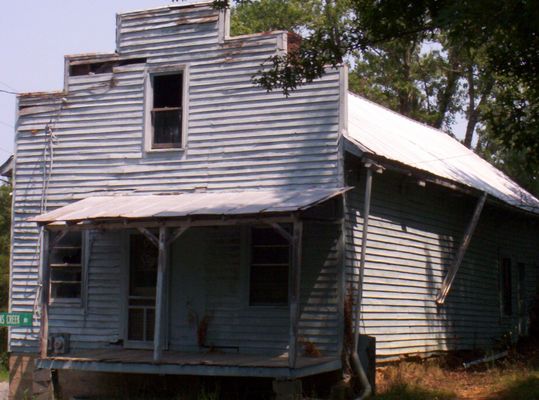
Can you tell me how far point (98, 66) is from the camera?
58.4 ft

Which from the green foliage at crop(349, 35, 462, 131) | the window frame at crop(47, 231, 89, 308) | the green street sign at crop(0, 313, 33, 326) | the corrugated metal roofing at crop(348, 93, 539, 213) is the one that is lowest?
the green street sign at crop(0, 313, 33, 326)

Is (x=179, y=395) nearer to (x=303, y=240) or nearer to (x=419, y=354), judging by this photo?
(x=303, y=240)

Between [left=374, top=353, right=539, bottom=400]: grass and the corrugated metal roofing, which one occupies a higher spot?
the corrugated metal roofing

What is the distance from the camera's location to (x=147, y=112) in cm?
1698

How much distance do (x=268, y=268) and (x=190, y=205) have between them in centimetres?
191

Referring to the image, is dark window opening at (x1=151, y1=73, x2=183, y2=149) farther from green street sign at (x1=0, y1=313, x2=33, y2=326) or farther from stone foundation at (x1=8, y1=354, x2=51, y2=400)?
stone foundation at (x1=8, y1=354, x2=51, y2=400)

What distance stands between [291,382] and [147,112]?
633 centimetres

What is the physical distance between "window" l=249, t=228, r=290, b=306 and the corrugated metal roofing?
2306 millimetres

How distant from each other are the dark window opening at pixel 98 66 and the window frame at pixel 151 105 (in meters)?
0.43

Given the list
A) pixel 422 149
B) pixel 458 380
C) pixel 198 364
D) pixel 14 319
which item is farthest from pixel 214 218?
pixel 422 149

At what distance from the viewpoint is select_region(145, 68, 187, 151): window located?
55.2 ft

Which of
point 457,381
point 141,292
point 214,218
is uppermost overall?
point 214,218

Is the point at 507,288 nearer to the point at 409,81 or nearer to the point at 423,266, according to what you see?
the point at 423,266

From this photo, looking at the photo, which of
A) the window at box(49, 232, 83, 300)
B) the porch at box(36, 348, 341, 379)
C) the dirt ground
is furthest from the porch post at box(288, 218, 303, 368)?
the window at box(49, 232, 83, 300)
